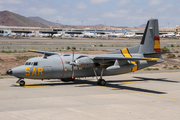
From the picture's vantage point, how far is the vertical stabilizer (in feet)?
102

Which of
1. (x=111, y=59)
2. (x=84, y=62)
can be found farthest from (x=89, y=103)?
(x=111, y=59)

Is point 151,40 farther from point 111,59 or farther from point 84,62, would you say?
point 84,62

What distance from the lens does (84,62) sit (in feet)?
86.5

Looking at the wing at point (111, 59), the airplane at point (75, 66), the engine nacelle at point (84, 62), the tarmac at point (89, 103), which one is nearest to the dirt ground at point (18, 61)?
the airplane at point (75, 66)

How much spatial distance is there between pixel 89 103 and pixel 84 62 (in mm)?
8290

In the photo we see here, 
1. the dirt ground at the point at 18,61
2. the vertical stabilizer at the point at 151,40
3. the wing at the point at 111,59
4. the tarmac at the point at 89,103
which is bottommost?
the tarmac at the point at 89,103

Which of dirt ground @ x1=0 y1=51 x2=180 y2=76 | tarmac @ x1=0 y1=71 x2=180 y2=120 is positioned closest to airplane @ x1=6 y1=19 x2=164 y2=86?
tarmac @ x1=0 y1=71 x2=180 y2=120

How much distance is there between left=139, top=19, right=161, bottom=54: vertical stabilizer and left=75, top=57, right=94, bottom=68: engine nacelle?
756 cm

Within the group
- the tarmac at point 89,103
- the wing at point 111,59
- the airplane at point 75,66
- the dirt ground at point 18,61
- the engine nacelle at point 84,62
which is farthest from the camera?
the dirt ground at point 18,61

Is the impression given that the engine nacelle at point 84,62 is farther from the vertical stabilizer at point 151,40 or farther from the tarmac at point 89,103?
the vertical stabilizer at point 151,40

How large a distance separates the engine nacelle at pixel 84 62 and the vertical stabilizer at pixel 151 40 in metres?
7.56

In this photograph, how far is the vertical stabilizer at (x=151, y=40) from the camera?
31000mm

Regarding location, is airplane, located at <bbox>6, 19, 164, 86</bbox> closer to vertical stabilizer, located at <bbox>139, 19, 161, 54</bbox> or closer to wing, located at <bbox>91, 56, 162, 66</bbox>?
wing, located at <bbox>91, 56, 162, 66</bbox>

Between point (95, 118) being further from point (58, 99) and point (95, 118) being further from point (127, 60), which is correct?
point (127, 60)
